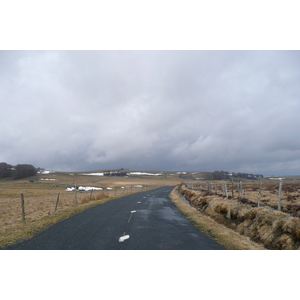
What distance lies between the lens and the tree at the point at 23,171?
16150 cm

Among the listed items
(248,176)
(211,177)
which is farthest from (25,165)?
(248,176)

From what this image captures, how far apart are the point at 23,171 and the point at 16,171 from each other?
448 cm

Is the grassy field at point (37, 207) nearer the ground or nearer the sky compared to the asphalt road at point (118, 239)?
nearer the ground

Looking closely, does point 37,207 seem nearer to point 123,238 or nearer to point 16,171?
point 123,238

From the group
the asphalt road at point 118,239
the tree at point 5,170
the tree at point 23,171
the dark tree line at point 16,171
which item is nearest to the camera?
the asphalt road at point 118,239

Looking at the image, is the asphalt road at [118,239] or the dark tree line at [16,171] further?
the dark tree line at [16,171]

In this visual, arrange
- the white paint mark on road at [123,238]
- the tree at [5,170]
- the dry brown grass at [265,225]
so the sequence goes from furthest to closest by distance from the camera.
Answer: the tree at [5,170], the white paint mark on road at [123,238], the dry brown grass at [265,225]

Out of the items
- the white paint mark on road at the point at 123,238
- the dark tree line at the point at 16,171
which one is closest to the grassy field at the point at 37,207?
the white paint mark on road at the point at 123,238

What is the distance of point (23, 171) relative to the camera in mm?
165500

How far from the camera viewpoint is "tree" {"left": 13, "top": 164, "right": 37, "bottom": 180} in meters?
162

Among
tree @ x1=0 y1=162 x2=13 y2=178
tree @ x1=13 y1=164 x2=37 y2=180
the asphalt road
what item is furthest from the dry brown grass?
tree @ x1=0 y1=162 x2=13 y2=178

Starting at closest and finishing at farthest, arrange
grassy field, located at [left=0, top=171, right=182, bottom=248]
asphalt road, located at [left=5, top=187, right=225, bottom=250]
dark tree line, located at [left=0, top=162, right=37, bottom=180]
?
asphalt road, located at [left=5, top=187, right=225, bottom=250]
grassy field, located at [left=0, top=171, right=182, bottom=248]
dark tree line, located at [left=0, top=162, right=37, bottom=180]

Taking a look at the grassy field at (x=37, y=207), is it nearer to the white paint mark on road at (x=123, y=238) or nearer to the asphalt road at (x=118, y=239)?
the asphalt road at (x=118, y=239)

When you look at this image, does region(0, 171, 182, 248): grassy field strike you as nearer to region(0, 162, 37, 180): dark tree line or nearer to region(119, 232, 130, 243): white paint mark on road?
region(119, 232, 130, 243): white paint mark on road
